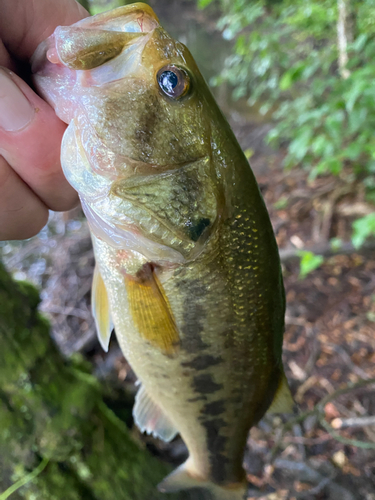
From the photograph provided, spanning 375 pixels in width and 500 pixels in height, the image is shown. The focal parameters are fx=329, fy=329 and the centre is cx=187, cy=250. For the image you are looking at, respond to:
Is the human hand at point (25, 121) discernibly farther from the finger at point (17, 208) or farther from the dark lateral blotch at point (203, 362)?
the dark lateral blotch at point (203, 362)

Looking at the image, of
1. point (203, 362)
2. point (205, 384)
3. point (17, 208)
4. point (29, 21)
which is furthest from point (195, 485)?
point (29, 21)

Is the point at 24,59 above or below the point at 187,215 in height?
above

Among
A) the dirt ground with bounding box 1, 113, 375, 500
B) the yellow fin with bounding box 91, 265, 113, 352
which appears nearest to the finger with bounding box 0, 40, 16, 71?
the yellow fin with bounding box 91, 265, 113, 352

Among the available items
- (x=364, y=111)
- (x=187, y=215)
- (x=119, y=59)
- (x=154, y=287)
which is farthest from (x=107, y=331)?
(x=364, y=111)

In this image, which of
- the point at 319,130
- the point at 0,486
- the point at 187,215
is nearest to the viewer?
the point at 187,215

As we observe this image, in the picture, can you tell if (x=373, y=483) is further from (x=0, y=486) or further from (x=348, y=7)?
(x=348, y=7)

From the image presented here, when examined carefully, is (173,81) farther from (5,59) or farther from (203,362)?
(203,362)
